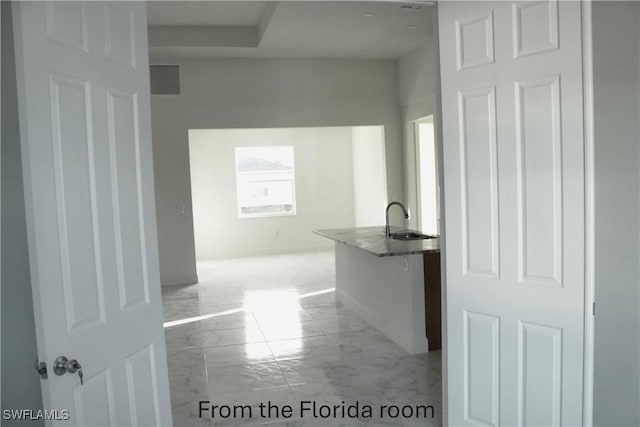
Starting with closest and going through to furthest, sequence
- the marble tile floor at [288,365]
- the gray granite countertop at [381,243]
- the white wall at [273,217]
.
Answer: the marble tile floor at [288,365], the gray granite countertop at [381,243], the white wall at [273,217]

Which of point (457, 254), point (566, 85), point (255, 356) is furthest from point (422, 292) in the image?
point (566, 85)

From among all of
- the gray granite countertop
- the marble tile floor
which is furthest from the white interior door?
the gray granite countertop

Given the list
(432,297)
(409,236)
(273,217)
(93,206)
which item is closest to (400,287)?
(432,297)

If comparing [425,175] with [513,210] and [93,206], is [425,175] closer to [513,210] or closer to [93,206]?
[513,210]

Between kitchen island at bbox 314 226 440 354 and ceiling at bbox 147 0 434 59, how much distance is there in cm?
232

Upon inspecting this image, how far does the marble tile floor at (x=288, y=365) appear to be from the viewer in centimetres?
327

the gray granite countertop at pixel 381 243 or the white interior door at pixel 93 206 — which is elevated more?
the white interior door at pixel 93 206

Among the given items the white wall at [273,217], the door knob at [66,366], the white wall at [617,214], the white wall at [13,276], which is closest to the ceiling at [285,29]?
the white wall at [273,217]

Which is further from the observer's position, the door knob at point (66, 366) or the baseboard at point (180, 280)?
the baseboard at point (180, 280)

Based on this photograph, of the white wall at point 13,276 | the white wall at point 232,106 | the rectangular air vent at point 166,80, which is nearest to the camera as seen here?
the white wall at point 13,276

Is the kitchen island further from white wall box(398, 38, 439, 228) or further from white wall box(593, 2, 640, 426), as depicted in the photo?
white wall box(398, 38, 439, 228)

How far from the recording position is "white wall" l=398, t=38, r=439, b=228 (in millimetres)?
7004

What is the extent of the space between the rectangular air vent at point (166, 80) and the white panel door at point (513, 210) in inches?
216

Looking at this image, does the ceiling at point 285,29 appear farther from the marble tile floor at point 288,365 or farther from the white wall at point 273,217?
the marble tile floor at point 288,365
